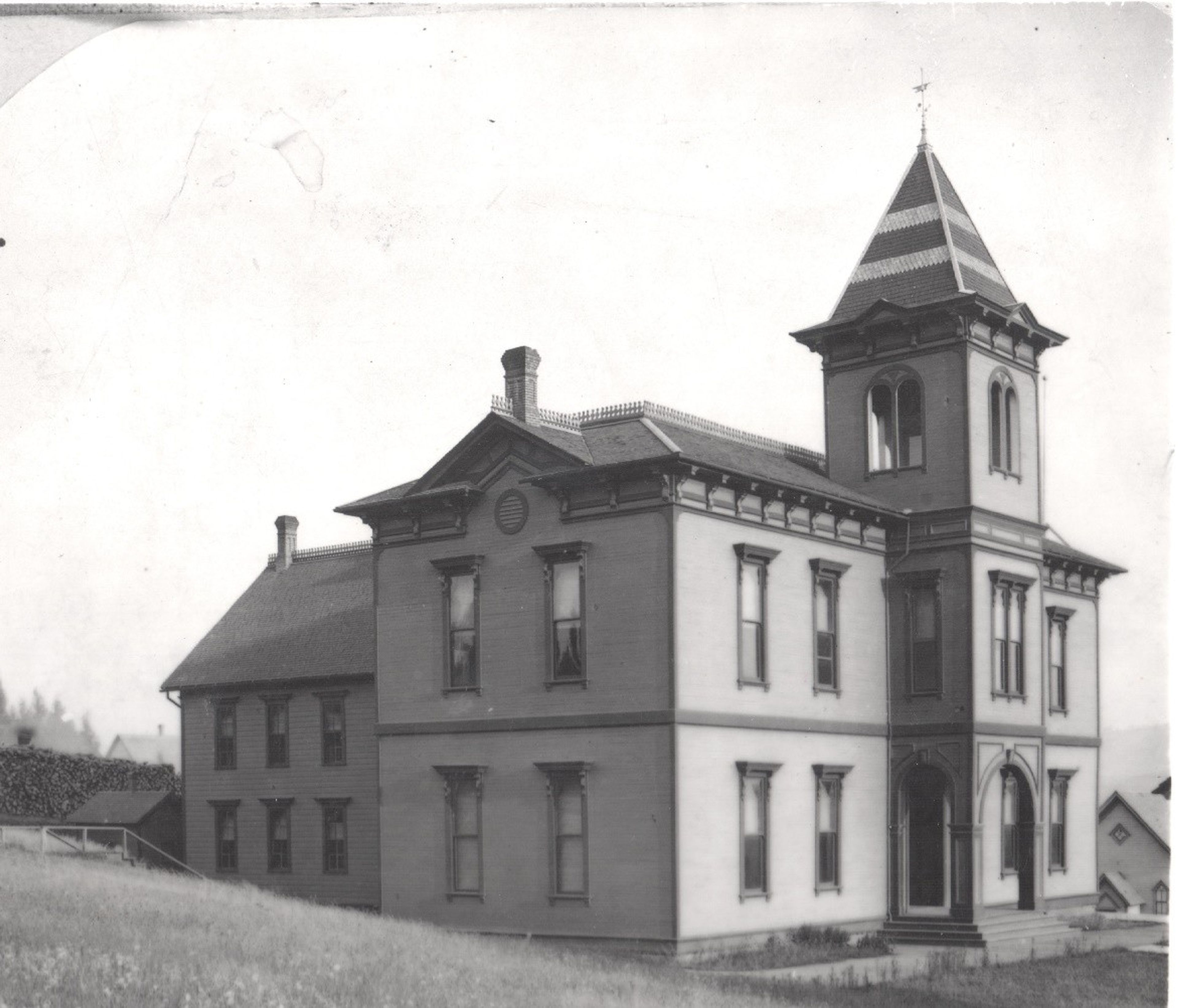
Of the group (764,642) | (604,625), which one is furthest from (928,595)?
(604,625)

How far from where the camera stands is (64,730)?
41.9 m

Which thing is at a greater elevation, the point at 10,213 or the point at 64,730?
the point at 10,213

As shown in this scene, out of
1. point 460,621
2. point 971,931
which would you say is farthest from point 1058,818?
point 460,621

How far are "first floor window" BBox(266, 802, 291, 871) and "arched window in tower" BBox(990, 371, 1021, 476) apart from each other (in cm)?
1923

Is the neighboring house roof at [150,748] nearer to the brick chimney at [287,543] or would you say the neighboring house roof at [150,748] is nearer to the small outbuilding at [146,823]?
the small outbuilding at [146,823]

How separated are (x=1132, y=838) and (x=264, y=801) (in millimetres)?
21160

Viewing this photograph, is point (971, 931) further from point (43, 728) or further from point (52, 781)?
point (52, 781)

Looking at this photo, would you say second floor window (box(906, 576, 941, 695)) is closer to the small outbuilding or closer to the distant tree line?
the distant tree line

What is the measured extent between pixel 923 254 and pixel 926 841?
11.9 meters


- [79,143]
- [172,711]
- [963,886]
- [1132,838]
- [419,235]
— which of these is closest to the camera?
[79,143]

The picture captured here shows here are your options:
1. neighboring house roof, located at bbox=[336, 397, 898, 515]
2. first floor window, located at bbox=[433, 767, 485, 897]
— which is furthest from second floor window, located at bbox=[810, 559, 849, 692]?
first floor window, located at bbox=[433, 767, 485, 897]

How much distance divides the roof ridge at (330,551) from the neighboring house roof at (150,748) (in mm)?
17892

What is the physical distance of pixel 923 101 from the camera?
24422 mm

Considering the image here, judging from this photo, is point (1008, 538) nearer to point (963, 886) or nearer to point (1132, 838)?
point (963, 886)
